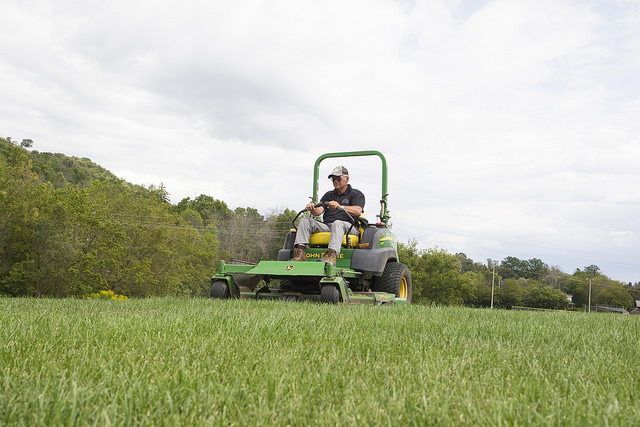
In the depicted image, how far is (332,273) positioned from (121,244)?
26.8 m

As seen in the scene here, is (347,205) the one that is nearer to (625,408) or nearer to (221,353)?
(221,353)

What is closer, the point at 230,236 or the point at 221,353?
the point at 221,353

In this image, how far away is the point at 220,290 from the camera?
705 centimetres

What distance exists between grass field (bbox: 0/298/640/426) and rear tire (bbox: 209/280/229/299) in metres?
3.93

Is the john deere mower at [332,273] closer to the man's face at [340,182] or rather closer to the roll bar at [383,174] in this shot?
the roll bar at [383,174]

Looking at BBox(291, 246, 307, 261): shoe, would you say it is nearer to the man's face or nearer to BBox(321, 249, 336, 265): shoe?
BBox(321, 249, 336, 265): shoe

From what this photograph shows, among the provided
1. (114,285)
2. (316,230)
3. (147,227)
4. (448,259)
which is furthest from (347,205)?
(448,259)

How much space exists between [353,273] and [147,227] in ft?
108

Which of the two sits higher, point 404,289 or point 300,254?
point 300,254

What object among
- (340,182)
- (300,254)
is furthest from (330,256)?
(340,182)

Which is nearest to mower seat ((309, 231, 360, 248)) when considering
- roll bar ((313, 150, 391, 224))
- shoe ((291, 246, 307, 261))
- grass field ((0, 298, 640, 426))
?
shoe ((291, 246, 307, 261))

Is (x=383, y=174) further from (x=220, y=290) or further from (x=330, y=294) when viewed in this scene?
(x=220, y=290)

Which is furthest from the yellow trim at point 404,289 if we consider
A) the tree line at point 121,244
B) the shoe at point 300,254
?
the tree line at point 121,244

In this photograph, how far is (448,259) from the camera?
53781 mm
